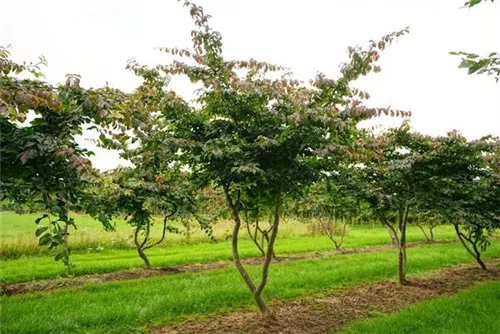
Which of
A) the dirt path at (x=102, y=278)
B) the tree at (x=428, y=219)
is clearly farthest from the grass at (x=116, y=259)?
the tree at (x=428, y=219)

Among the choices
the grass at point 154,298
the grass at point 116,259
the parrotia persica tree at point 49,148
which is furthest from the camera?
the grass at point 116,259

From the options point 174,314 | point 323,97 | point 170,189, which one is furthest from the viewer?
point 170,189

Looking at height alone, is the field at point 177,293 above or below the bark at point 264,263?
below

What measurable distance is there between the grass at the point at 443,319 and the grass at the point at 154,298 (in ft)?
1.92

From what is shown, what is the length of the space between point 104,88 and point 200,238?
67.0 ft

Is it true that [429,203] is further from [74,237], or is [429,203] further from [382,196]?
[74,237]

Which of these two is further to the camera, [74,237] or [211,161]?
[74,237]

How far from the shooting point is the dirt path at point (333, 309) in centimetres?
671

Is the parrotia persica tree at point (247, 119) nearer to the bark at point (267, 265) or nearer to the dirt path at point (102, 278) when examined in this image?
the bark at point (267, 265)

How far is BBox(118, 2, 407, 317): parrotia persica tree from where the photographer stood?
547cm

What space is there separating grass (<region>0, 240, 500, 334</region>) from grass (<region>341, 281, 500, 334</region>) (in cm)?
59

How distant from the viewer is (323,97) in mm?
5906

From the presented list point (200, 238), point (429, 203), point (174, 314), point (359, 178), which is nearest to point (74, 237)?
point (200, 238)

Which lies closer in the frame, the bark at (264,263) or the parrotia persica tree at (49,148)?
the parrotia persica tree at (49,148)
